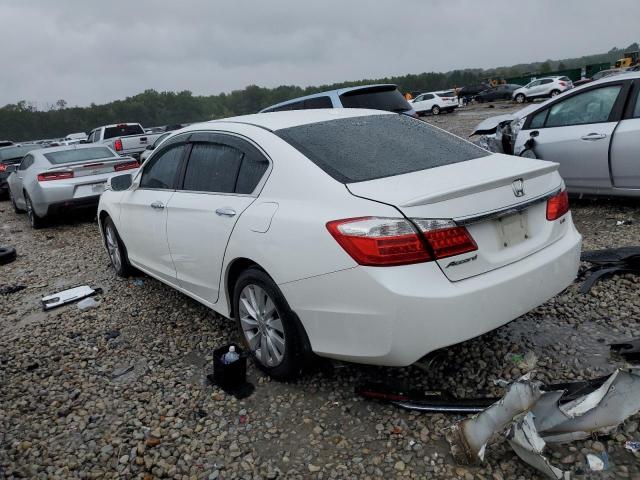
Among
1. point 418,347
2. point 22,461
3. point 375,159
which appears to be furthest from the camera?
point 375,159

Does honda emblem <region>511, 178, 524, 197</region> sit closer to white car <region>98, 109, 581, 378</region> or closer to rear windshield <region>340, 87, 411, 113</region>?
white car <region>98, 109, 581, 378</region>

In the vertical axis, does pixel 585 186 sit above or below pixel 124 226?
below

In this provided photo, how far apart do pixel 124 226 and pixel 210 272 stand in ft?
6.00

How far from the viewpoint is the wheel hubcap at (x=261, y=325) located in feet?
9.73

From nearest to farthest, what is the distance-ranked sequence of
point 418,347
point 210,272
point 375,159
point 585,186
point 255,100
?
1. point 418,347
2. point 375,159
3. point 210,272
4. point 585,186
5. point 255,100

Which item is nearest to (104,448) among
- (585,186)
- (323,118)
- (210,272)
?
(210,272)

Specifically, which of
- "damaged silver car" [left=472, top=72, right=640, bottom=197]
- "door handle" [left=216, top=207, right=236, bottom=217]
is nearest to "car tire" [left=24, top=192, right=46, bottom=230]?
"door handle" [left=216, top=207, right=236, bottom=217]

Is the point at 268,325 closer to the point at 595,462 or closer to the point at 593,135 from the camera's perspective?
the point at 595,462

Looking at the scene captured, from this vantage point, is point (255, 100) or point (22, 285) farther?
point (255, 100)

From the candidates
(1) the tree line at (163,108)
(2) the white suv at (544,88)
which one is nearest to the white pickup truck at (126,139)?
(2) the white suv at (544,88)

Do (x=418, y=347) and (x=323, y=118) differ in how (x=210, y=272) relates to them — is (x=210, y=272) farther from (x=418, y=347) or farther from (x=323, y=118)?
(x=418, y=347)

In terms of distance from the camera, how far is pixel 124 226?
4.80 metres

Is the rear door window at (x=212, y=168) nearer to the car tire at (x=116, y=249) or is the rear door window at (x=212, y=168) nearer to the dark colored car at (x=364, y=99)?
the car tire at (x=116, y=249)

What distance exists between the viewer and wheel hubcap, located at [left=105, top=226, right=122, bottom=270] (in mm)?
5312
